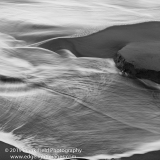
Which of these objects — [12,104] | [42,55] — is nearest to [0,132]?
[12,104]

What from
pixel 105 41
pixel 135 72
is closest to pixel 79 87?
pixel 135 72

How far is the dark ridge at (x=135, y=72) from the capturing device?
2.91m

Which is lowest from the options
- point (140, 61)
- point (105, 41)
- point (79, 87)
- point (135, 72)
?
point (79, 87)

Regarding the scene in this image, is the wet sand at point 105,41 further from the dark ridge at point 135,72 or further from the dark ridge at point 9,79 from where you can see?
the dark ridge at point 9,79

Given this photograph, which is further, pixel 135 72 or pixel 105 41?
pixel 105 41

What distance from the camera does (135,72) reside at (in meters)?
2.99

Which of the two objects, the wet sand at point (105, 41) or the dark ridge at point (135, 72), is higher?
the wet sand at point (105, 41)

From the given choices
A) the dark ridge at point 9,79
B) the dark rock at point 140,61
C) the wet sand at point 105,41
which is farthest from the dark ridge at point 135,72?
the dark ridge at point 9,79

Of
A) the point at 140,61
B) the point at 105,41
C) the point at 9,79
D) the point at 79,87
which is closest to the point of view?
the point at 79,87

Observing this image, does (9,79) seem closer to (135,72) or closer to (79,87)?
(79,87)

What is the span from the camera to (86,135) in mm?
2246

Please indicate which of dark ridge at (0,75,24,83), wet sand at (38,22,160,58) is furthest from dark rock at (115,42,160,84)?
dark ridge at (0,75,24,83)

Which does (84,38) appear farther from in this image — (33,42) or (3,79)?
(3,79)

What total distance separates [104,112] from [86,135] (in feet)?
A: 1.04
